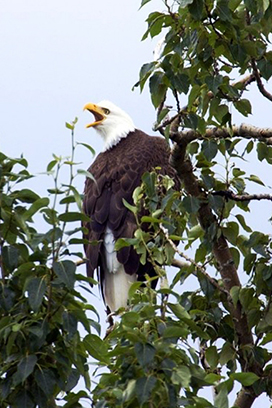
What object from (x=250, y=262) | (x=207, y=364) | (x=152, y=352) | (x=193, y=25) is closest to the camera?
(x=152, y=352)

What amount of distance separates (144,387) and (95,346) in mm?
400

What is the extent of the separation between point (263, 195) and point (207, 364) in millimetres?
725

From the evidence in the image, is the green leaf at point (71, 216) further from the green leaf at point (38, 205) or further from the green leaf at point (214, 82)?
the green leaf at point (214, 82)

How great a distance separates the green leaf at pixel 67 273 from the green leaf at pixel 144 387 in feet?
0.97

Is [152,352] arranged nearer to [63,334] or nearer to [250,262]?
[63,334]

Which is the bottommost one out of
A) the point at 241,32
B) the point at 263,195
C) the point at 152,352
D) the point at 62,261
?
the point at 152,352

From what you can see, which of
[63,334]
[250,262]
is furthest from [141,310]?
[250,262]

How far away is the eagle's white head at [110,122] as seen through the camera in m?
7.77

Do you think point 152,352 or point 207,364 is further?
point 207,364

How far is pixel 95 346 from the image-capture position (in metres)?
3.39

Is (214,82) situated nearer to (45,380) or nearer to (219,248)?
(219,248)

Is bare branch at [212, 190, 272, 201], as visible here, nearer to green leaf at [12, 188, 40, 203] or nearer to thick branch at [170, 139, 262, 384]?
thick branch at [170, 139, 262, 384]

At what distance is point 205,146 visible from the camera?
4.35 metres

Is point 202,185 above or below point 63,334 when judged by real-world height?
above
